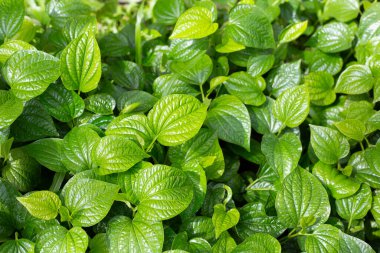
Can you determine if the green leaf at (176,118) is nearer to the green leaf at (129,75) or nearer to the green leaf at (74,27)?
the green leaf at (129,75)

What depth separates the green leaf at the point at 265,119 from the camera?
1575mm

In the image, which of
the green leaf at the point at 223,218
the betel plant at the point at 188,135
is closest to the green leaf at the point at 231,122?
the betel plant at the point at 188,135

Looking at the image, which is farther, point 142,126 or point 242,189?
point 242,189

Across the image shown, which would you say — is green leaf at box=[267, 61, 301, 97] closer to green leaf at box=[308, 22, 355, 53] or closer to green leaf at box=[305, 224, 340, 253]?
green leaf at box=[308, 22, 355, 53]

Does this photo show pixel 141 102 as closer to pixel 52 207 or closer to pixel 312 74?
pixel 52 207

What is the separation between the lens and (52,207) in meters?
1.19

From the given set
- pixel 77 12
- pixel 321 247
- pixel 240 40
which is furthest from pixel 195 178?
pixel 77 12

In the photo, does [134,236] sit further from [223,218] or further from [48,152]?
[48,152]

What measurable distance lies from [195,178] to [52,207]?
397 mm

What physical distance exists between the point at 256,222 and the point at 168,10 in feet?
2.96

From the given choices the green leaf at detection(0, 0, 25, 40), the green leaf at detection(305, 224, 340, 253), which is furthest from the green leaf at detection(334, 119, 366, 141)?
the green leaf at detection(0, 0, 25, 40)

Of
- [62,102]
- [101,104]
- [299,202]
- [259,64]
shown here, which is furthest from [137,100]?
[299,202]

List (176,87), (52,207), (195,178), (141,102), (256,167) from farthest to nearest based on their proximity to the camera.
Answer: (256,167)
(176,87)
(141,102)
(195,178)
(52,207)

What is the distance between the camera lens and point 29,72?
1355mm
